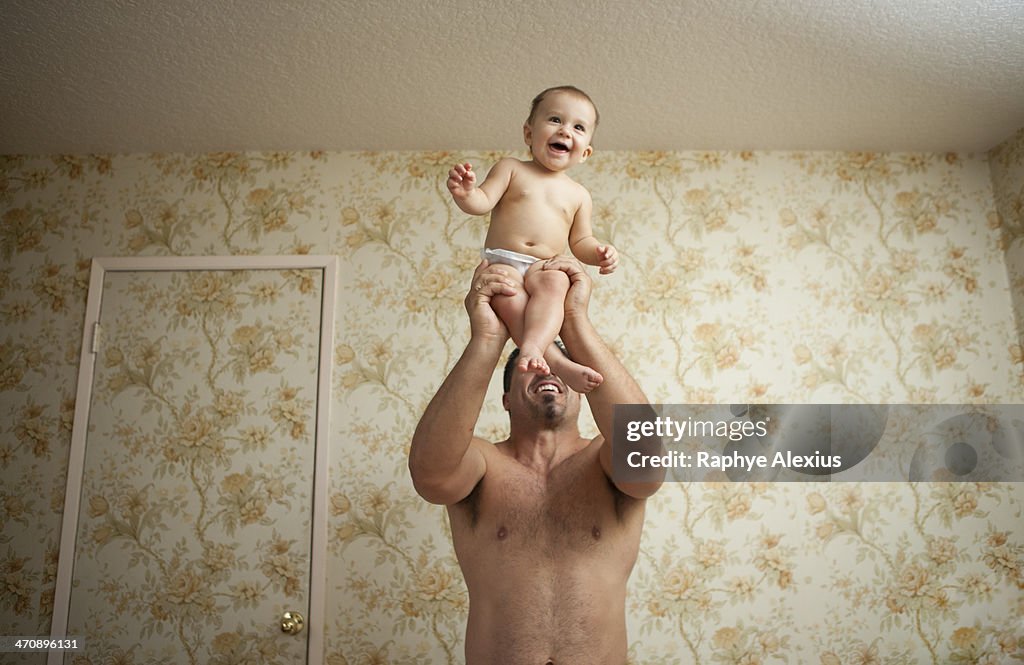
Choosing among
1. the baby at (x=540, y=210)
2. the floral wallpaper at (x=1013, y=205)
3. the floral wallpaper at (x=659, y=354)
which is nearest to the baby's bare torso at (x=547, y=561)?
the baby at (x=540, y=210)

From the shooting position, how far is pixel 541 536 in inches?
54.6

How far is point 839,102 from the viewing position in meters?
2.18

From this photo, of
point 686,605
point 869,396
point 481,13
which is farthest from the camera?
point 869,396

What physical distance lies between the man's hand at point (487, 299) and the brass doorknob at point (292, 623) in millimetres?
1468

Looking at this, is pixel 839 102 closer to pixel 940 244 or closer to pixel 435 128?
pixel 940 244

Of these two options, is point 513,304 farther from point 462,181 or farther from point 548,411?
point 548,411

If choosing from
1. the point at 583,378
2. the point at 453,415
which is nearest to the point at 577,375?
the point at 583,378

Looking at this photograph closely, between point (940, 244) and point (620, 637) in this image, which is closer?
point (620, 637)

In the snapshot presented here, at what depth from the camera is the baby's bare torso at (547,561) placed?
52.4 inches

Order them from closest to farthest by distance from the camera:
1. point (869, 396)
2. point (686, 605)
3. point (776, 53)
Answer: point (776, 53) → point (686, 605) → point (869, 396)

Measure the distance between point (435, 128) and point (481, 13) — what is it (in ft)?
1.88

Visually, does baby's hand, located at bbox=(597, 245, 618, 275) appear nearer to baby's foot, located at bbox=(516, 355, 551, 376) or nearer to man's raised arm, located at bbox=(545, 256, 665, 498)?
man's raised arm, located at bbox=(545, 256, 665, 498)

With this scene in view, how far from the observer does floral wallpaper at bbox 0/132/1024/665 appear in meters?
2.14

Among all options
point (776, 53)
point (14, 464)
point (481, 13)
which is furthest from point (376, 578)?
point (776, 53)
